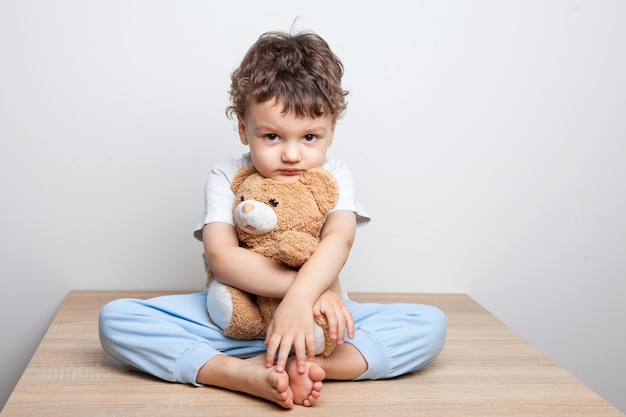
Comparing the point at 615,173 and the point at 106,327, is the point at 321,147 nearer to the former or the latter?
the point at 106,327

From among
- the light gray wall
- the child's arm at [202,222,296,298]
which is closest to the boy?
the child's arm at [202,222,296,298]

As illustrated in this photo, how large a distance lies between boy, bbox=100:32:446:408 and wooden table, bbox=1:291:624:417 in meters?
0.03

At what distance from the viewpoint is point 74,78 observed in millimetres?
1614

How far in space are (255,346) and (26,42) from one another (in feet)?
2.80

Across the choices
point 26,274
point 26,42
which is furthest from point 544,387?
point 26,42

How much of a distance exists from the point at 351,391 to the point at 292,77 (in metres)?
0.50

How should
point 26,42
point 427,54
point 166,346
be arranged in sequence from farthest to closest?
point 427,54
point 26,42
point 166,346

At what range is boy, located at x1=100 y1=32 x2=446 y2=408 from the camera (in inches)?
43.3

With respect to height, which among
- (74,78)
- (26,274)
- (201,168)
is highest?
(74,78)

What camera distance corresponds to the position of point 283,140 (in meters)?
1.20

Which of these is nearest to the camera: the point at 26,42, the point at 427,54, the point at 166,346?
the point at 166,346

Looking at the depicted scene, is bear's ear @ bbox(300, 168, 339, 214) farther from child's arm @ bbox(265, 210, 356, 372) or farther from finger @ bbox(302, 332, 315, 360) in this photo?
finger @ bbox(302, 332, 315, 360)

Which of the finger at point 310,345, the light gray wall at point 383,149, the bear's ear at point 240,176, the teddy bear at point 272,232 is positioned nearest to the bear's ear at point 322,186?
the teddy bear at point 272,232

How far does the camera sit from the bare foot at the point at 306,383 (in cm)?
105
